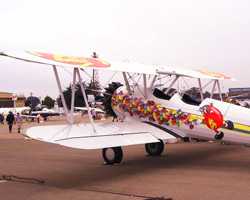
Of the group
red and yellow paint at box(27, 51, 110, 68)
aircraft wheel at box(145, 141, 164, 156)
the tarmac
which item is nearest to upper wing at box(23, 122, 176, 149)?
the tarmac

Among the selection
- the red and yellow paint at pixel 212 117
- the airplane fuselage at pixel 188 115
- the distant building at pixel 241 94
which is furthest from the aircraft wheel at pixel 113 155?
the distant building at pixel 241 94

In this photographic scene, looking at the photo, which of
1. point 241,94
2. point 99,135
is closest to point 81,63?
point 99,135

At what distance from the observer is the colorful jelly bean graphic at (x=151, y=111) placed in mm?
9195

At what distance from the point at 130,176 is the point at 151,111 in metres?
2.53

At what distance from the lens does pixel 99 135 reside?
8367 mm

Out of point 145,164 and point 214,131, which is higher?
point 214,131

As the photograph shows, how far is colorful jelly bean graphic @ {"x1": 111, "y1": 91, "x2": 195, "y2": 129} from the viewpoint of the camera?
9.20 meters

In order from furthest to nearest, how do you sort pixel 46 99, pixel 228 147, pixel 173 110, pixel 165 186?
pixel 46 99 → pixel 228 147 → pixel 173 110 → pixel 165 186

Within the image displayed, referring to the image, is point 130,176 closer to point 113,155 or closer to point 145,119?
point 113,155

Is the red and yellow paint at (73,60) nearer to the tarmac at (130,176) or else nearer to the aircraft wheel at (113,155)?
the aircraft wheel at (113,155)

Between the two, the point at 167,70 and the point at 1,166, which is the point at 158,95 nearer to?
the point at 167,70

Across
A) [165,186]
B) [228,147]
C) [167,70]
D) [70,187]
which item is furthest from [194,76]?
[70,187]

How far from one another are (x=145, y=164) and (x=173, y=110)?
5.50ft

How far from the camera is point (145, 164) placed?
31.7ft
